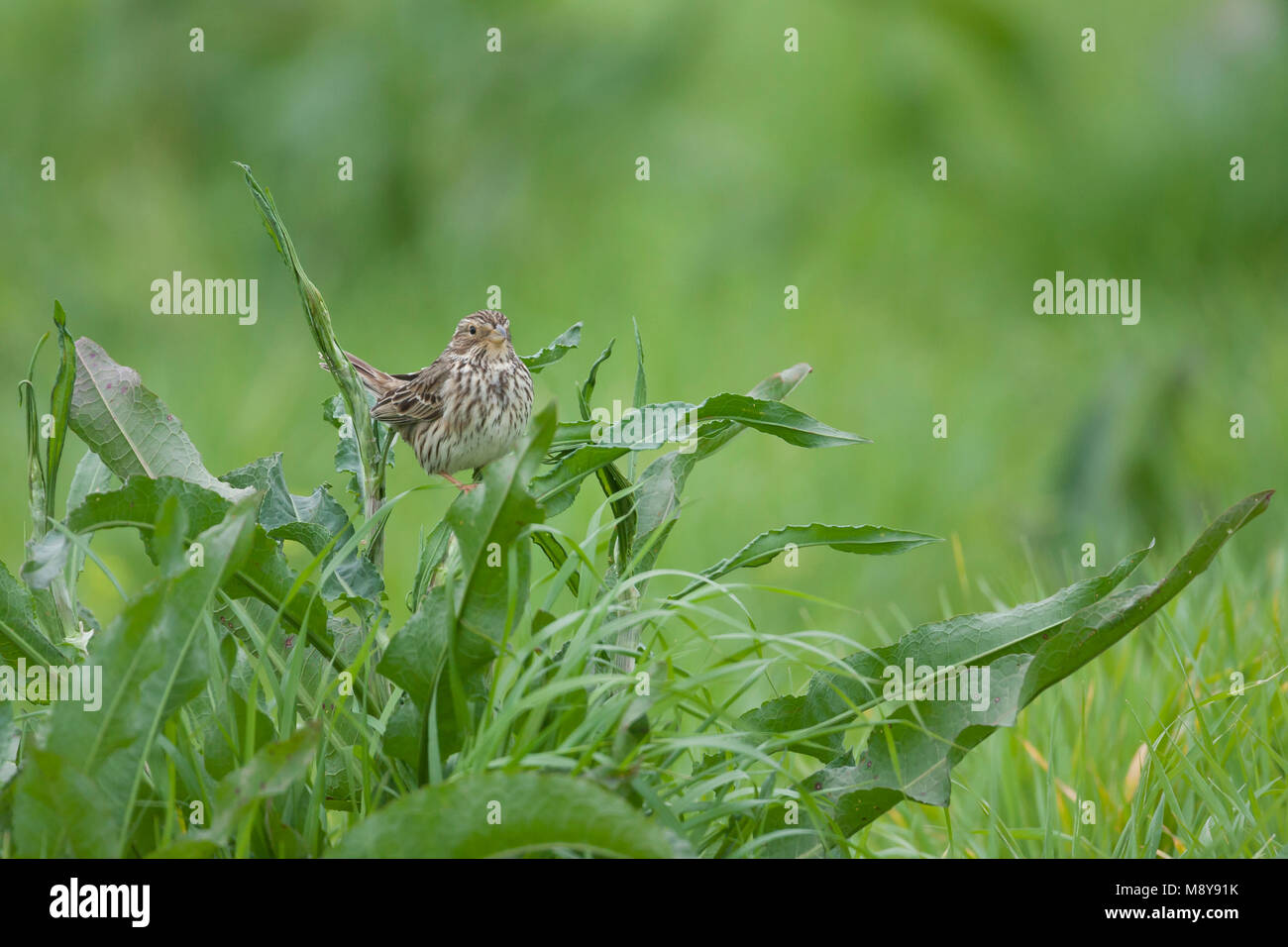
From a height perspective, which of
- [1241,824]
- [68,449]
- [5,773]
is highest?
[68,449]

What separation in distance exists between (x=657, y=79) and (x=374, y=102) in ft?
4.21

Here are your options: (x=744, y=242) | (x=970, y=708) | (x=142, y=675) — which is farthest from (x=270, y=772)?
(x=744, y=242)

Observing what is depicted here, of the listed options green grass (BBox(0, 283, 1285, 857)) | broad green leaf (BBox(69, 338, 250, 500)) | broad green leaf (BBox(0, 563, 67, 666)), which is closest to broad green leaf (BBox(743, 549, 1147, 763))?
green grass (BBox(0, 283, 1285, 857))

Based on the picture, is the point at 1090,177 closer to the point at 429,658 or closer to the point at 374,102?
the point at 374,102

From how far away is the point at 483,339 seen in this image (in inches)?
81.4

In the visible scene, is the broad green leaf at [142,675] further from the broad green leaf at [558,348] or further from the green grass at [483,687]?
the broad green leaf at [558,348]

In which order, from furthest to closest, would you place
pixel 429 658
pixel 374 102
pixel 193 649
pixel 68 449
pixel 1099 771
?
pixel 374 102
pixel 68 449
pixel 1099 771
pixel 429 658
pixel 193 649

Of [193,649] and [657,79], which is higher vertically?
[657,79]

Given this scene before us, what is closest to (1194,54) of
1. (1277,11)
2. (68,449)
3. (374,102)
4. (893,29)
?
(1277,11)

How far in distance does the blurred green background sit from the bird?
3232 mm

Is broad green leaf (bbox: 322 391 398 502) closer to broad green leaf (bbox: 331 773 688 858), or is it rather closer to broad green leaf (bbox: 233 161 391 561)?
broad green leaf (bbox: 233 161 391 561)

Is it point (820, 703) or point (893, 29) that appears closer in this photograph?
point (820, 703)
